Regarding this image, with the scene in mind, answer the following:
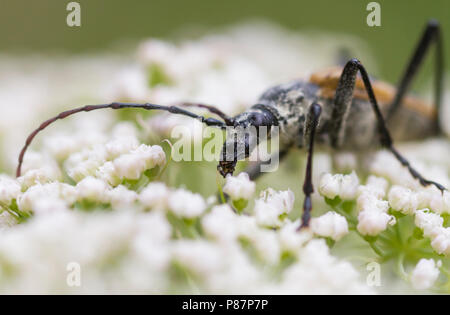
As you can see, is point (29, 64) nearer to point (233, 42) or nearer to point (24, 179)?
point (233, 42)

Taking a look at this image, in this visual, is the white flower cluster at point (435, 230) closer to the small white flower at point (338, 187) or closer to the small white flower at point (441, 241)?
the small white flower at point (441, 241)

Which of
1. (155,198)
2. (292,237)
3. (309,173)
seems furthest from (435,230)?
(155,198)

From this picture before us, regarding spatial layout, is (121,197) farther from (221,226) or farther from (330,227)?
(330,227)

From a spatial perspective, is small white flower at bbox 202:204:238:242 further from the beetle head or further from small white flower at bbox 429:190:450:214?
small white flower at bbox 429:190:450:214

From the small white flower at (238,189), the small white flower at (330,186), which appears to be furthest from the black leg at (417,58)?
the small white flower at (238,189)
